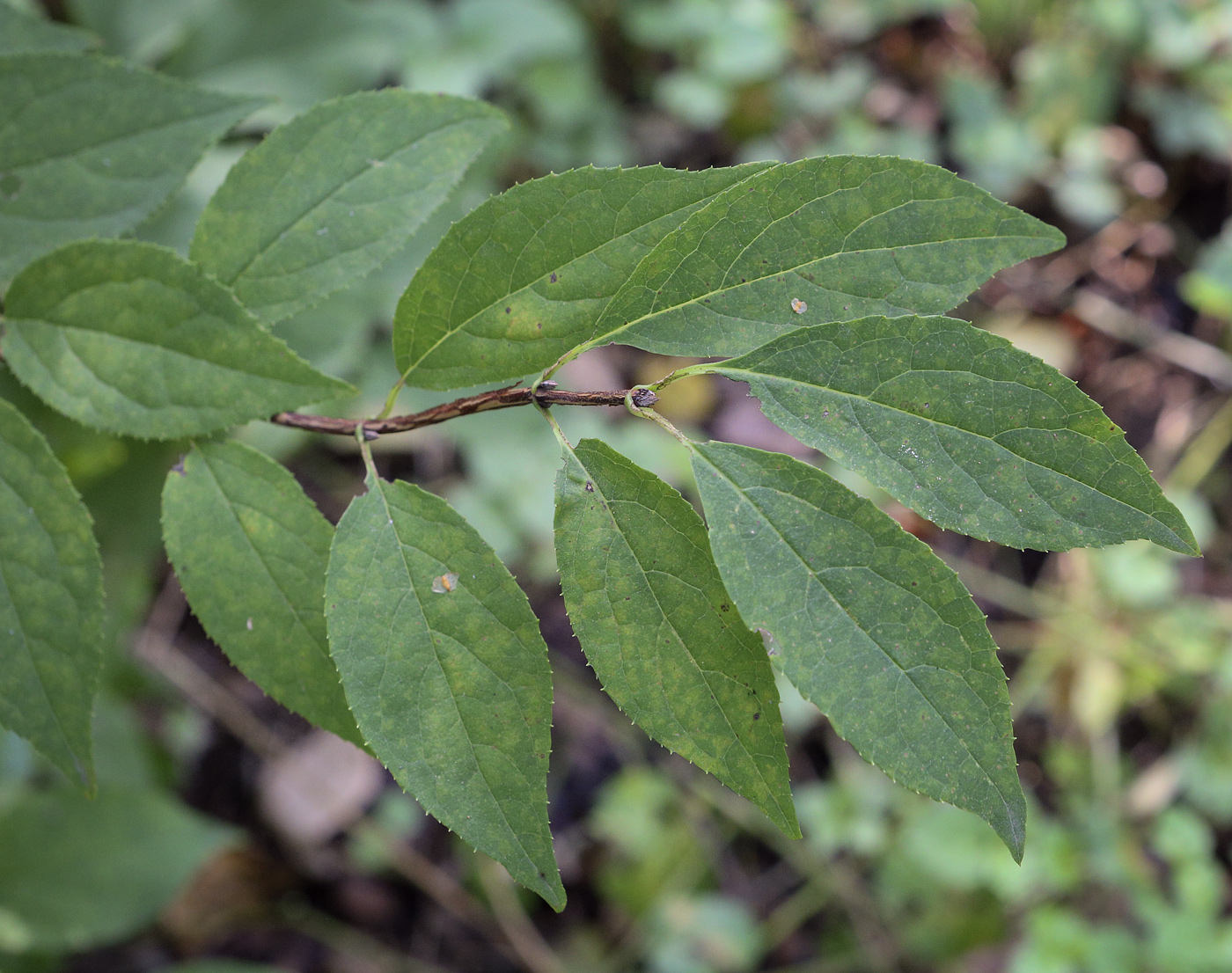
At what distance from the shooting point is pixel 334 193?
867 millimetres

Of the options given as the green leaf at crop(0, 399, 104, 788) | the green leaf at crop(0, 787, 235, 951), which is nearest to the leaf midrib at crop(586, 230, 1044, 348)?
the green leaf at crop(0, 399, 104, 788)

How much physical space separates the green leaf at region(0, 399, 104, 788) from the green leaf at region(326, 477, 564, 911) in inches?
9.6

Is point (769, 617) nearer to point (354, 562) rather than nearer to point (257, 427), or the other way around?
point (354, 562)

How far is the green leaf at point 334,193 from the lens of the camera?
86 centimetres

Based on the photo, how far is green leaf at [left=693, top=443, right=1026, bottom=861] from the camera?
2.07 feet

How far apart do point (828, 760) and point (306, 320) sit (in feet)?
5.80

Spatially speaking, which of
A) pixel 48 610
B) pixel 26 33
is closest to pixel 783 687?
pixel 48 610

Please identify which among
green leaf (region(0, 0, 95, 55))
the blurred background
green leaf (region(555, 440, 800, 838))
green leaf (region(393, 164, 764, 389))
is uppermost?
green leaf (region(0, 0, 95, 55))

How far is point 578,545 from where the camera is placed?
0.71 m

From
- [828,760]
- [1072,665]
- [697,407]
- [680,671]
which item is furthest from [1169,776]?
[680,671]

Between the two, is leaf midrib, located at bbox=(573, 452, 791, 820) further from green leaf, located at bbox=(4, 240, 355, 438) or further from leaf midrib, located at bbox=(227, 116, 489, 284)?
leaf midrib, located at bbox=(227, 116, 489, 284)

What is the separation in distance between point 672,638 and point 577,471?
0.15 metres

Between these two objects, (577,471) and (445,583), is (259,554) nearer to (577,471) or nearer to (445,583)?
(445,583)

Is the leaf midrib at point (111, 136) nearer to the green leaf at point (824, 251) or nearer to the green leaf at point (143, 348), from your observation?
the green leaf at point (143, 348)
